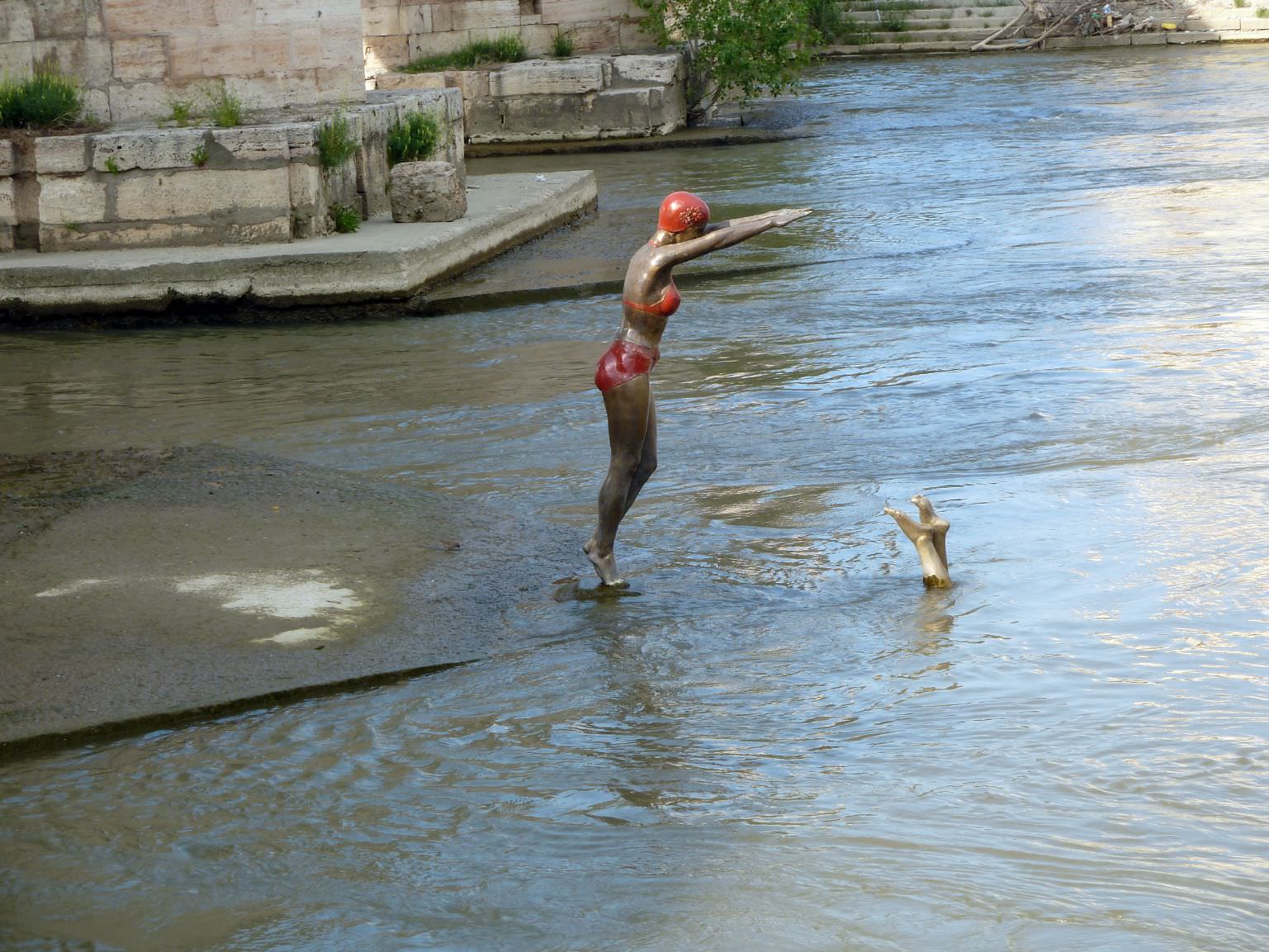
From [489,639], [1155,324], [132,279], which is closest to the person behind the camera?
[489,639]

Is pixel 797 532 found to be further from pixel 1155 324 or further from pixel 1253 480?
pixel 1155 324

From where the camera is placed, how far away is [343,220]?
35.1ft

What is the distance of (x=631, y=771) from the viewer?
3.84 meters

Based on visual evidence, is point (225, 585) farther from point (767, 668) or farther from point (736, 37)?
point (736, 37)

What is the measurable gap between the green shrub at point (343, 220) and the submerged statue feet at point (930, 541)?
262 inches

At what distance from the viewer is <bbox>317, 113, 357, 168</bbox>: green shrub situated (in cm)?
1046

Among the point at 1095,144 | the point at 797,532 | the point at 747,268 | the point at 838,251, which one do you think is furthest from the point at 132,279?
the point at 1095,144

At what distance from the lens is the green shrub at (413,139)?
11.9 m

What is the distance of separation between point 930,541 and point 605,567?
1028 mm

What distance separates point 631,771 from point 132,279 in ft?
23.1

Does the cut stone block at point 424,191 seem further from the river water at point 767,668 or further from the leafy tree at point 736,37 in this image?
the leafy tree at point 736,37

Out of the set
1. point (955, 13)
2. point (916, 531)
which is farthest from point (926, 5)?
point (916, 531)

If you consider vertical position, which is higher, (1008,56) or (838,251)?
(1008,56)

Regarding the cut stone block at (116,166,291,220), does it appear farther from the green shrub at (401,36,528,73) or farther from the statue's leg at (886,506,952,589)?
the green shrub at (401,36,528,73)
